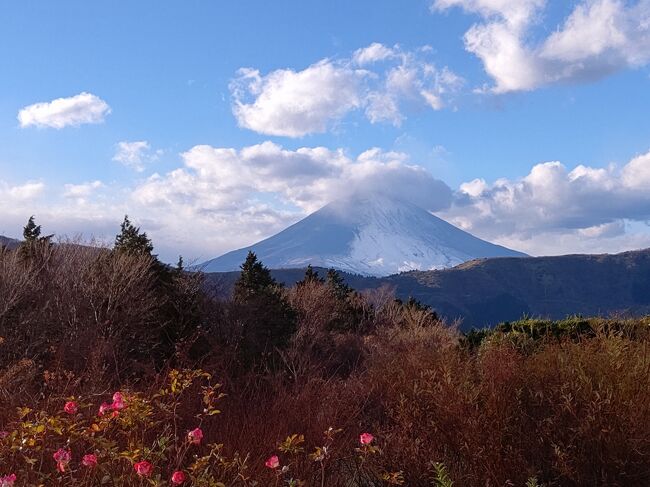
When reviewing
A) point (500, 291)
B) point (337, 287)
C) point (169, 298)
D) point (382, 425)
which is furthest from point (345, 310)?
point (500, 291)

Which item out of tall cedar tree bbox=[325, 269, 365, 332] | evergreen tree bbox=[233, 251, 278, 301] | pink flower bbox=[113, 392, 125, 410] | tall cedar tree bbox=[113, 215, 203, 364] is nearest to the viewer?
pink flower bbox=[113, 392, 125, 410]

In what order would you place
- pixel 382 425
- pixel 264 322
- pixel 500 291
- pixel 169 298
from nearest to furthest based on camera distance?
pixel 382 425 < pixel 169 298 < pixel 264 322 < pixel 500 291

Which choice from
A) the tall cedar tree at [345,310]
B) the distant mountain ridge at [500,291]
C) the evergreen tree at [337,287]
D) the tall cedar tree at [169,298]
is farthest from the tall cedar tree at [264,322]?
the distant mountain ridge at [500,291]

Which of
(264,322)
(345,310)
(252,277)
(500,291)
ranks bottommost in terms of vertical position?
(500,291)

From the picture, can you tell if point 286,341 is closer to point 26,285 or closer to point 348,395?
point 26,285

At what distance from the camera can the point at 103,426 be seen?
158 inches

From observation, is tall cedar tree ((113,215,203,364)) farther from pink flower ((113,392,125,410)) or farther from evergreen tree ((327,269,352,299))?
evergreen tree ((327,269,352,299))

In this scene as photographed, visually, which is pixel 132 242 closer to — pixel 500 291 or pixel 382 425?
pixel 382 425

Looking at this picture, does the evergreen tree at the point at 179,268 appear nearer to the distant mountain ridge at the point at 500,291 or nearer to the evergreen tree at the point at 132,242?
the evergreen tree at the point at 132,242

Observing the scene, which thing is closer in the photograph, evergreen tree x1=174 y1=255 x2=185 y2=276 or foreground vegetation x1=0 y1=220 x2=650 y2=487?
foreground vegetation x1=0 y1=220 x2=650 y2=487

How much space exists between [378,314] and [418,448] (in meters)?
35.5

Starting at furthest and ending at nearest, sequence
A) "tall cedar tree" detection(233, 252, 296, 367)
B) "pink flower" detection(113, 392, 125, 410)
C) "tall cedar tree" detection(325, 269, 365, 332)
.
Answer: "tall cedar tree" detection(325, 269, 365, 332) < "tall cedar tree" detection(233, 252, 296, 367) < "pink flower" detection(113, 392, 125, 410)

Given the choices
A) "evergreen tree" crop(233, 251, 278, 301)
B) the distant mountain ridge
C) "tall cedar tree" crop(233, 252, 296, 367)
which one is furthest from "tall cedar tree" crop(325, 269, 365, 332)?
the distant mountain ridge

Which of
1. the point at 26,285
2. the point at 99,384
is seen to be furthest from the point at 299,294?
the point at 99,384
